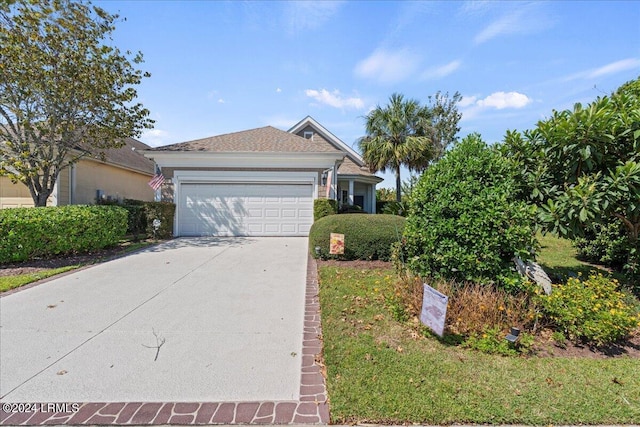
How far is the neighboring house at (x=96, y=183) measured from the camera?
11.0m

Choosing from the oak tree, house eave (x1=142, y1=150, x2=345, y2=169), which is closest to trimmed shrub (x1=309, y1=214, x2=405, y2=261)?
house eave (x1=142, y1=150, x2=345, y2=169)

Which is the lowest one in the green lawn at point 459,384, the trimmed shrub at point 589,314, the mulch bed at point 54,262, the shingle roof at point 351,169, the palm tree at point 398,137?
the green lawn at point 459,384

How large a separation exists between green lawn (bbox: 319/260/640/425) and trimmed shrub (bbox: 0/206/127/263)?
7.64 metres

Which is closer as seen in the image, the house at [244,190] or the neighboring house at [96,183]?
the neighboring house at [96,183]

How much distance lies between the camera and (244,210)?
39.5ft

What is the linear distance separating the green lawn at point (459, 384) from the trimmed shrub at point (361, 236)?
11.5ft

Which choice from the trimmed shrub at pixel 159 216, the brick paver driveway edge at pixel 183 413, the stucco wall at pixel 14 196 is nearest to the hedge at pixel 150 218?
the trimmed shrub at pixel 159 216

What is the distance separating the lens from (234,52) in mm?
8250

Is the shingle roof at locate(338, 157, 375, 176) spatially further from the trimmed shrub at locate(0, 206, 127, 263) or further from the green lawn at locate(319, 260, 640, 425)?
the green lawn at locate(319, 260, 640, 425)

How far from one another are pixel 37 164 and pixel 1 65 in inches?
108

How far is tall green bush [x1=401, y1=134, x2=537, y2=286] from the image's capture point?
12.3 feet

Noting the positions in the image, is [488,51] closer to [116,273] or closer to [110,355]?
[110,355]

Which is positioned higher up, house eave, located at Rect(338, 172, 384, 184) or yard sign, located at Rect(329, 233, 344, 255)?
house eave, located at Rect(338, 172, 384, 184)

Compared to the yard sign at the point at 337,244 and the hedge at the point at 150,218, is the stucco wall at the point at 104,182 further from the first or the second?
the yard sign at the point at 337,244
